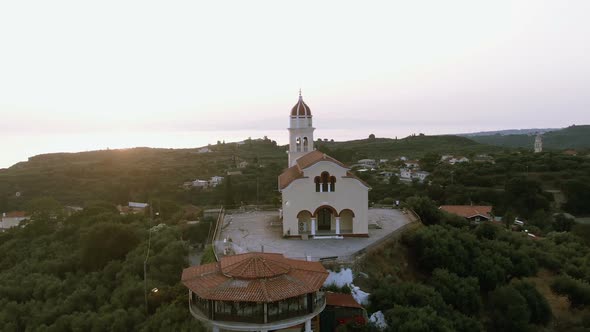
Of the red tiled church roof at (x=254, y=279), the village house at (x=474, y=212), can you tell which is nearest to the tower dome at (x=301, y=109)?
the red tiled church roof at (x=254, y=279)

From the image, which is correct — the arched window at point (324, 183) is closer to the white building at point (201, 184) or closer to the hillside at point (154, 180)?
the hillside at point (154, 180)

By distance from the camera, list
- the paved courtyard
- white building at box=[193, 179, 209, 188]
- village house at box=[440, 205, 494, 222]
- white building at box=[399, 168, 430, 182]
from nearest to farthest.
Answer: the paved courtyard < village house at box=[440, 205, 494, 222] < white building at box=[399, 168, 430, 182] < white building at box=[193, 179, 209, 188]

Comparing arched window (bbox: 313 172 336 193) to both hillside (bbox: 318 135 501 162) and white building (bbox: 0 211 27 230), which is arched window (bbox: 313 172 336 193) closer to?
white building (bbox: 0 211 27 230)

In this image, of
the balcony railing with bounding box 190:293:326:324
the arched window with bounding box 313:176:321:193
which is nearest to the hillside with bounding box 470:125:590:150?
the arched window with bounding box 313:176:321:193

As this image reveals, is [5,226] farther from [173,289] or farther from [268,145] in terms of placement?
[268,145]

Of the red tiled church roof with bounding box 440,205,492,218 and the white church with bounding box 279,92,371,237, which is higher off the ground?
the white church with bounding box 279,92,371,237

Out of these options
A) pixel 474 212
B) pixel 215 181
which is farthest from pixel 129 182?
pixel 474 212

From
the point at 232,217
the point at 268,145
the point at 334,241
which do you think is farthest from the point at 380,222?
the point at 268,145
